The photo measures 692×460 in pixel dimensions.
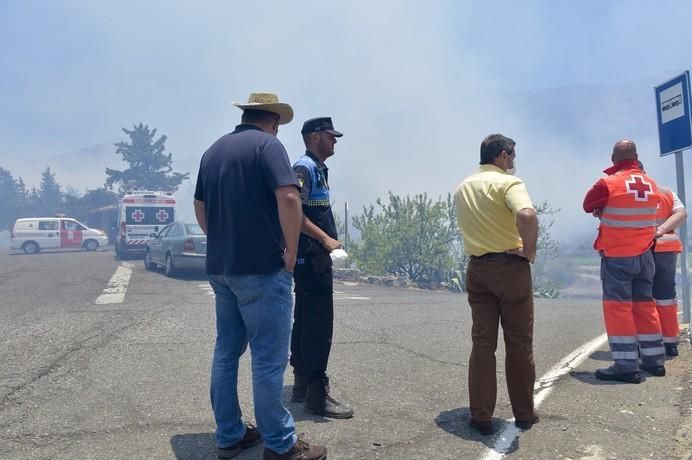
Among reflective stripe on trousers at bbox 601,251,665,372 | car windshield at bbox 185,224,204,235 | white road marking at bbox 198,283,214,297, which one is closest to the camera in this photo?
reflective stripe on trousers at bbox 601,251,665,372

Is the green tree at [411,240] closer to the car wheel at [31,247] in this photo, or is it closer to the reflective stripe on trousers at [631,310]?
the car wheel at [31,247]

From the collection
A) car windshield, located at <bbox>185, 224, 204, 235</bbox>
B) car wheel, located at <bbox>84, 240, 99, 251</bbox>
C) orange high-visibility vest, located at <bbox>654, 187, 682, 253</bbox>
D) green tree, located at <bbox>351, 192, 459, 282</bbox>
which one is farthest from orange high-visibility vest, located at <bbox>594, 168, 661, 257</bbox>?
car wheel, located at <bbox>84, 240, 99, 251</bbox>

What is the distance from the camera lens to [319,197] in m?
4.10

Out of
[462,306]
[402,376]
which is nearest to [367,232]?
[462,306]

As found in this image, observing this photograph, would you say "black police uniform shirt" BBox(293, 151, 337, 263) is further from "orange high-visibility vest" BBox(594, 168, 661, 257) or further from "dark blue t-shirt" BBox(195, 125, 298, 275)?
"orange high-visibility vest" BBox(594, 168, 661, 257)

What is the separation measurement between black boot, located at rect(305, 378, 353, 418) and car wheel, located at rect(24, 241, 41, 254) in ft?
108

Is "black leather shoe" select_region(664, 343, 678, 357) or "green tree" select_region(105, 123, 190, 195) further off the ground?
"green tree" select_region(105, 123, 190, 195)

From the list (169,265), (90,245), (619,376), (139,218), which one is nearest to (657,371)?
(619,376)

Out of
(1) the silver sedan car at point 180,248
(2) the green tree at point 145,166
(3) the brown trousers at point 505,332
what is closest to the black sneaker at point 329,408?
(3) the brown trousers at point 505,332

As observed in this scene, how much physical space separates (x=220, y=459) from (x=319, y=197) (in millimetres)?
1786

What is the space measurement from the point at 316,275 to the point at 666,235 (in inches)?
145

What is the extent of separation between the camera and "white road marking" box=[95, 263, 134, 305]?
9914 mm

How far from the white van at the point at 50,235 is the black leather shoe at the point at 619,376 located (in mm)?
33519

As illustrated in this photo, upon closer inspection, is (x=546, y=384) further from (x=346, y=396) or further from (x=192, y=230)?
(x=192, y=230)
